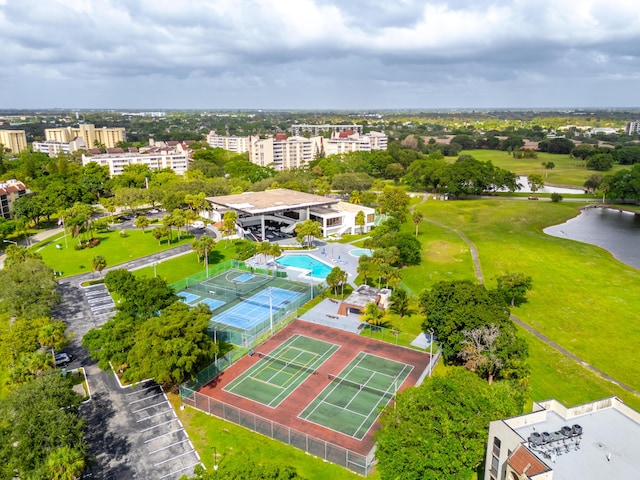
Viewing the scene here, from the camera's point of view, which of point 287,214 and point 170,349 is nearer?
point 170,349

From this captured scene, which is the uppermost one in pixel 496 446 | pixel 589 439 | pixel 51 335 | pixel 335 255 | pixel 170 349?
pixel 589 439

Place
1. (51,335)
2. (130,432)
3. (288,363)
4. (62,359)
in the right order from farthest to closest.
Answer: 1. (288,363)
2. (62,359)
3. (51,335)
4. (130,432)

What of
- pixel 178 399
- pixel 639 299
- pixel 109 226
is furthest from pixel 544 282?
pixel 109 226

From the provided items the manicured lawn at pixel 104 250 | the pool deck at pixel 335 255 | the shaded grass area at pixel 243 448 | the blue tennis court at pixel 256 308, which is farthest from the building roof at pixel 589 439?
the manicured lawn at pixel 104 250

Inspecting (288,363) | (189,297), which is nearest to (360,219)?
(189,297)

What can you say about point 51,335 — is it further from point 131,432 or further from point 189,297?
point 189,297

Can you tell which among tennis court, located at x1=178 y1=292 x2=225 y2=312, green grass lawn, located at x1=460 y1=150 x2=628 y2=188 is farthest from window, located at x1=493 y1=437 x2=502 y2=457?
green grass lawn, located at x1=460 y1=150 x2=628 y2=188
